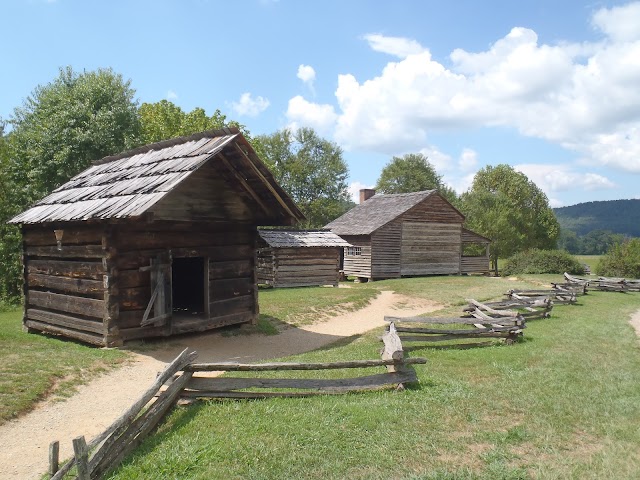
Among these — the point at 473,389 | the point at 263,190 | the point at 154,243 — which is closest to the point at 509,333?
the point at 473,389

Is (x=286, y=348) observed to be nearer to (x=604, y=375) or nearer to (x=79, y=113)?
(x=604, y=375)

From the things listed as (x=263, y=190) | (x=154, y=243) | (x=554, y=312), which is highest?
(x=263, y=190)

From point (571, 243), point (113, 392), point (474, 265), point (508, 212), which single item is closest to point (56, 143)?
point (113, 392)

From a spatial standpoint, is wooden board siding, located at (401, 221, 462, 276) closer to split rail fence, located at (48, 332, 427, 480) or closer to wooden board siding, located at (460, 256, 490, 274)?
wooden board siding, located at (460, 256, 490, 274)

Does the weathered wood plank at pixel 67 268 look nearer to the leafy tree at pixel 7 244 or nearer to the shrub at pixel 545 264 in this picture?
the leafy tree at pixel 7 244

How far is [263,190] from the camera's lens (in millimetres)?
13266

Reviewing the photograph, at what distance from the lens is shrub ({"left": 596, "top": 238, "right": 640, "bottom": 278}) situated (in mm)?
35281

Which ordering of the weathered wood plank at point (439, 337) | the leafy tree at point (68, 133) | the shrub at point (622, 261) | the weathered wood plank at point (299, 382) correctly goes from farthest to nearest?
the shrub at point (622, 261), the leafy tree at point (68, 133), the weathered wood plank at point (439, 337), the weathered wood plank at point (299, 382)

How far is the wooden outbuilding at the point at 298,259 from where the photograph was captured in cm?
2736

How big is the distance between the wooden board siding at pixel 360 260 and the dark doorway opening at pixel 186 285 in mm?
18962

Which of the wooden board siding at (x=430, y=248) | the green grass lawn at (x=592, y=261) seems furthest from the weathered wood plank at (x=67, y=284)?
the green grass lawn at (x=592, y=261)

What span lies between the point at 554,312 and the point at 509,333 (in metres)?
7.92

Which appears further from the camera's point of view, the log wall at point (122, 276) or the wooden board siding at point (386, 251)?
the wooden board siding at point (386, 251)

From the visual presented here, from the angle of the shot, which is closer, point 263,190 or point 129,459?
point 129,459
